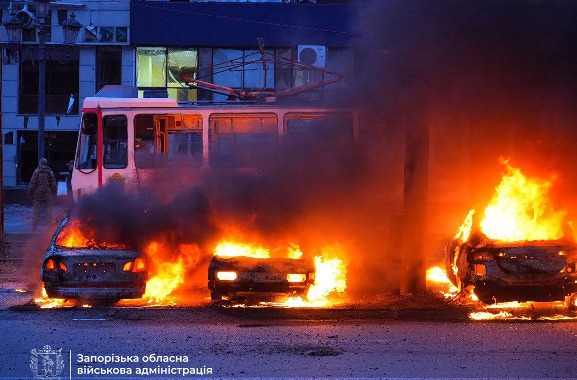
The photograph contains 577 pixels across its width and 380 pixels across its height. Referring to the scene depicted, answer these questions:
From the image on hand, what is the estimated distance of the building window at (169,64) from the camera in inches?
1121

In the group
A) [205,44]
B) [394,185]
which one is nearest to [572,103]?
[394,185]

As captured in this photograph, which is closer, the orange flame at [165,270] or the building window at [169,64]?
the orange flame at [165,270]

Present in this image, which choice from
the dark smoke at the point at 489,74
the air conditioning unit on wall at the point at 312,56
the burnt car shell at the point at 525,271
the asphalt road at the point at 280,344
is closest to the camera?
the asphalt road at the point at 280,344

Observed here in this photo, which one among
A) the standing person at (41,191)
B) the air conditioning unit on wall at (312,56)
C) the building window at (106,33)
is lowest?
the standing person at (41,191)

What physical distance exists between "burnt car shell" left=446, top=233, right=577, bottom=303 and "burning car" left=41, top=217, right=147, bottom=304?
4.56 metres

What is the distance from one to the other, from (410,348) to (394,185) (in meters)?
6.08

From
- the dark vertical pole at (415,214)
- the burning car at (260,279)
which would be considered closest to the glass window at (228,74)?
the dark vertical pole at (415,214)

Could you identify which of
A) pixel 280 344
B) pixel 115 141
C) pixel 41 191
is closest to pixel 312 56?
pixel 115 141

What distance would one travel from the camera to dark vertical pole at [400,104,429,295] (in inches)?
433

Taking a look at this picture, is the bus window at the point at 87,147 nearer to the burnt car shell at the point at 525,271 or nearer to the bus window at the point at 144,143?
the bus window at the point at 144,143

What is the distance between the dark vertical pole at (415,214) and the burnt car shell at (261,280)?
66.8 inches

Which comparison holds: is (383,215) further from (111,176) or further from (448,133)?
(111,176)

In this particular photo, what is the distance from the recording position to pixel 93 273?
33.0 ft

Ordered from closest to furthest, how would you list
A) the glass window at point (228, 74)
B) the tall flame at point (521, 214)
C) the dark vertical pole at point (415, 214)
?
the tall flame at point (521, 214), the dark vertical pole at point (415, 214), the glass window at point (228, 74)
